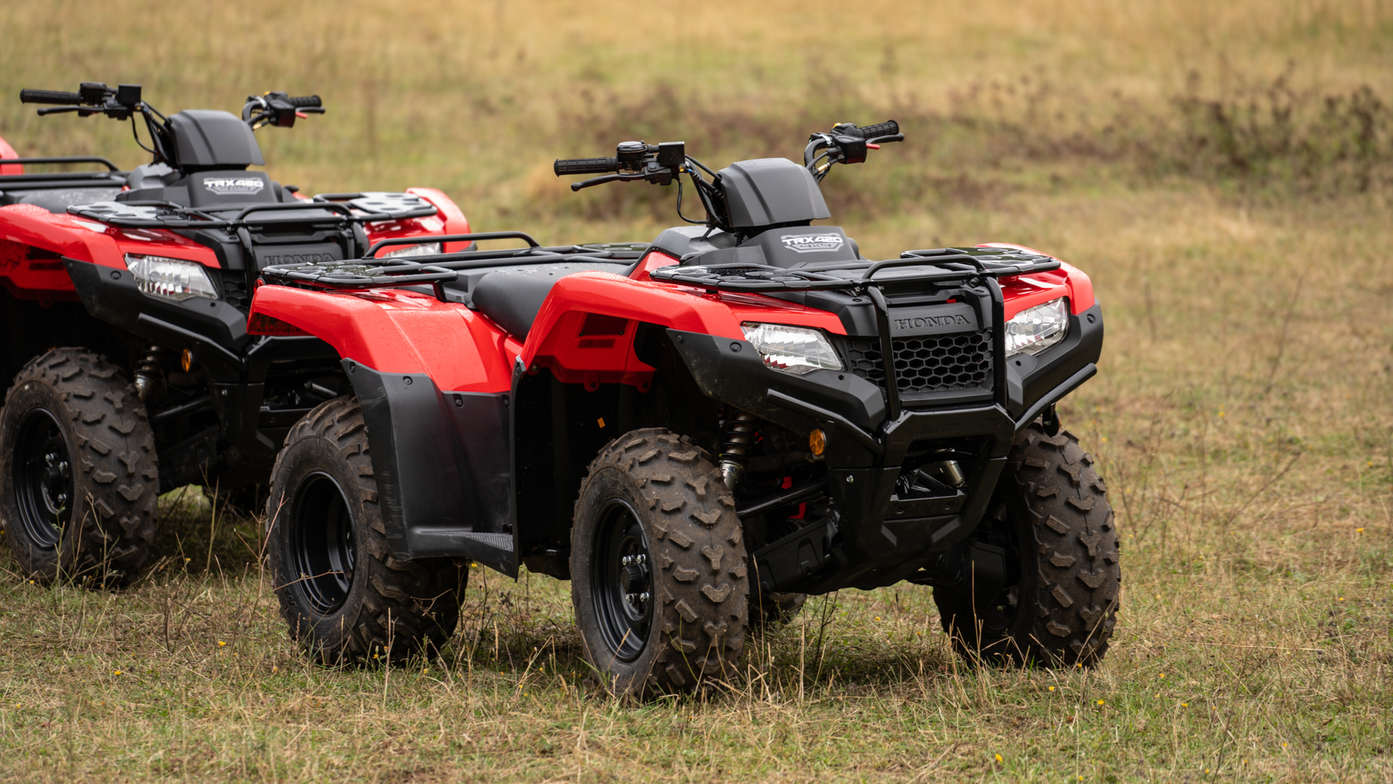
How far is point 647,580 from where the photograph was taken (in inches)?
203

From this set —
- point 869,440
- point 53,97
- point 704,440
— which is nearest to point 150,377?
point 53,97

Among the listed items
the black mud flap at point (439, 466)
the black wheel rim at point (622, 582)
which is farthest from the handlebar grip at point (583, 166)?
the black wheel rim at point (622, 582)

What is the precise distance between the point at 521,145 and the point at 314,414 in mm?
15890

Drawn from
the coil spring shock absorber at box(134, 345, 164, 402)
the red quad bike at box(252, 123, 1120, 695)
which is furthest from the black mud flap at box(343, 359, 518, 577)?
the coil spring shock absorber at box(134, 345, 164, 402)

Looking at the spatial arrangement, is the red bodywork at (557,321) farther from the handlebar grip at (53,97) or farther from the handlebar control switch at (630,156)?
the handlebar grip at (53,97)

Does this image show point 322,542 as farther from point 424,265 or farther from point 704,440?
point 704,440

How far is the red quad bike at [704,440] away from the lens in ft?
15.7

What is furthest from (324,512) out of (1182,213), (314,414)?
(1182,213)

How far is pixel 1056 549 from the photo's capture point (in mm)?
5258

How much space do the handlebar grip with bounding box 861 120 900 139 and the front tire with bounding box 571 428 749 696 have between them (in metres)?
1.44

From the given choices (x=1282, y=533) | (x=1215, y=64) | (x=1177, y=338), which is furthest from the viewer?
(x=1215, y=64)

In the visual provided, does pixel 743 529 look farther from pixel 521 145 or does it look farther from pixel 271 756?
pixel 521 145

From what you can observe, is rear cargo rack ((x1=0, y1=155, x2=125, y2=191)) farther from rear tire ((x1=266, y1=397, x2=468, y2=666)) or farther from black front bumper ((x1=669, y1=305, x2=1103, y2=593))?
black front bumper ((x1=669, y1=305, x2=1103, y2=593))

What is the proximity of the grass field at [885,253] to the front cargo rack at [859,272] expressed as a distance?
116cm
